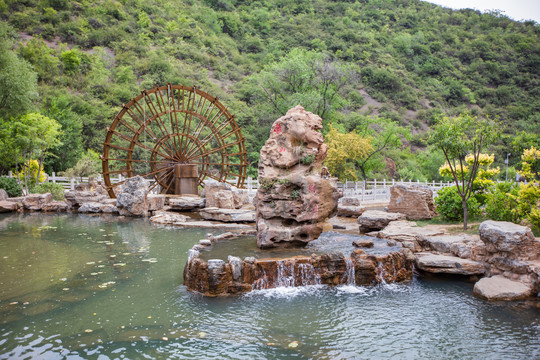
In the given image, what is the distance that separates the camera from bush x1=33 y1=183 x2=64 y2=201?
2009 cm

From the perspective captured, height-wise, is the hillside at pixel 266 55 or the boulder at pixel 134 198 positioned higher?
the hillside at pixel 266 55

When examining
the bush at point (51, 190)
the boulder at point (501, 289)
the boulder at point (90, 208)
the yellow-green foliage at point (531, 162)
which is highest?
the yellow-green foliage at point (531, 162)

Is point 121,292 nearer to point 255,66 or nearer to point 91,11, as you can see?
point 255,66

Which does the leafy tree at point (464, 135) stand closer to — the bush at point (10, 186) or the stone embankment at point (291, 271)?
the stone embankment at point (291, 271)

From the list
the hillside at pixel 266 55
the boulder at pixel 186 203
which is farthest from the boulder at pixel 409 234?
the hillside at pixel 266 55

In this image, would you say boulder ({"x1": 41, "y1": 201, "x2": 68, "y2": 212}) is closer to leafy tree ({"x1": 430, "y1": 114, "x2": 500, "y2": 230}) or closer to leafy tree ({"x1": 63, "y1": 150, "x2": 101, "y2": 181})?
leafy tree ({"x1": 63, "y1": 150, "x2": 101, "y2": 181})

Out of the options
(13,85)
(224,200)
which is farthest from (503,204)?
(13,85)

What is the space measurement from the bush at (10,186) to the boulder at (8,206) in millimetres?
2661

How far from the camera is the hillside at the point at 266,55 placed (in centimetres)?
3369

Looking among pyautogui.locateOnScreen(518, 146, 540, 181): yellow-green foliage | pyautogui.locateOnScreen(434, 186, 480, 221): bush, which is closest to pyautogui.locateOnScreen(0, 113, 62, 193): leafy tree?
pyautogui.locateOnScreen(434, 186, 480, 221): bush

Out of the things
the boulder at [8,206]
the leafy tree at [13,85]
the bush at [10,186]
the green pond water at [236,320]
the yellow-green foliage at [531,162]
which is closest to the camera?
the green pond water at [236,320]

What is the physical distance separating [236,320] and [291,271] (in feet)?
5.83

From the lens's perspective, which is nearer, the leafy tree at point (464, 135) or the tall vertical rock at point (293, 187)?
the tall vertical rock at point (293, 187)

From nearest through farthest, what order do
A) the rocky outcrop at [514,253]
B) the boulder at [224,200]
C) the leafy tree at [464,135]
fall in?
the rocky outcrop at [514,253] < the leafy tree at [464,135] < the boulder at [224,200]
